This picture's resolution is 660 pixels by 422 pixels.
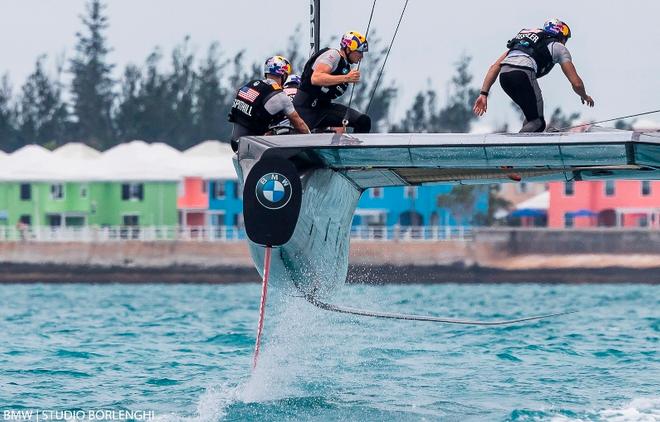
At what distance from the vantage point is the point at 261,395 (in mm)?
11828

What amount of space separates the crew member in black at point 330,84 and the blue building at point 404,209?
1817 inches

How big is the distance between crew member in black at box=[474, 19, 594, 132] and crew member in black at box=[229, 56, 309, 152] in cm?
139

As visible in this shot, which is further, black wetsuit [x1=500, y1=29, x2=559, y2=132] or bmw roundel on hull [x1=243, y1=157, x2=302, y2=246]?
black wetsuit [x1=500, y1=29, x2=559, y2=132]

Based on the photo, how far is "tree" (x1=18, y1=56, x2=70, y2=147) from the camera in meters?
81.8

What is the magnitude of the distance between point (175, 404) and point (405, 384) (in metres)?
2.19

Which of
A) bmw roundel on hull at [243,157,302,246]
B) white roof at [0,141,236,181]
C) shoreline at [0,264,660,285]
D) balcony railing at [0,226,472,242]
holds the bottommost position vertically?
shoreline at [0,264,660,285]

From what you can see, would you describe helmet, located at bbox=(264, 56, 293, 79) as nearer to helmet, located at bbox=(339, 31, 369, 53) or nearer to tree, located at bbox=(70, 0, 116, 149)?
helmet, located at bbox=(339, 31, 369, 53)

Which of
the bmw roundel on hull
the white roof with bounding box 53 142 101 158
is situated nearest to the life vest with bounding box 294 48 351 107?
→ the bmw roundel on hull

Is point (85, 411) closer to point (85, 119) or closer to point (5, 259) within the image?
point (5, 259)

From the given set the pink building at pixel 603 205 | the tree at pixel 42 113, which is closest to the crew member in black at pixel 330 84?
the pink building at pixel 603 205

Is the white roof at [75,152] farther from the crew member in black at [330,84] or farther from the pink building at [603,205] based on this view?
the crew member in black at [330,84]

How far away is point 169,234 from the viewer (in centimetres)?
5406

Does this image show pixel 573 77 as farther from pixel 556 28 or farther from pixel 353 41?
pixel 353 41

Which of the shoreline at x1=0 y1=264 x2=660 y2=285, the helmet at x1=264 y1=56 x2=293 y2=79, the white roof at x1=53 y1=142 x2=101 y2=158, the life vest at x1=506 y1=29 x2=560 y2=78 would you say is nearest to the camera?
the life vest at x1=506 y1=29 x2=560 y2=78
